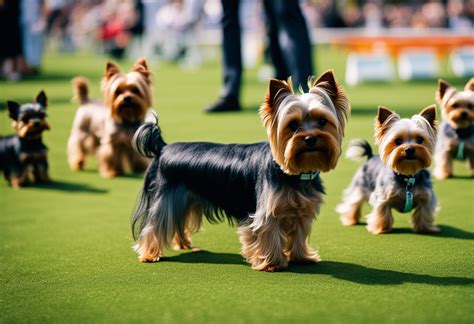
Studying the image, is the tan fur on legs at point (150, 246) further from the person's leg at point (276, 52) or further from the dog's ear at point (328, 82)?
the person's leg at point (276, 52)

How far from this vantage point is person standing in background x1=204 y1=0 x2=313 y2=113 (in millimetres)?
10383

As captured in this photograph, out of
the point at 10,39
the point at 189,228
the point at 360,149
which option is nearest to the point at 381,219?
the point at 360,149

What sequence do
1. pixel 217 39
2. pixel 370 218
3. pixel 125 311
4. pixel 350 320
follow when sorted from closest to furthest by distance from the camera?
pixel 350 320
pixel 125 311
pixel 370 218
pixel 217 39

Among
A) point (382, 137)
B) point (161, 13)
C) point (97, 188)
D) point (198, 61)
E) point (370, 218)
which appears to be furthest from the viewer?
point (161, 13)

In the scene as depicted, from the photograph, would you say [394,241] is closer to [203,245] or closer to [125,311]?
[203,245]

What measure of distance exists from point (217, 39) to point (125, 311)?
3208cm

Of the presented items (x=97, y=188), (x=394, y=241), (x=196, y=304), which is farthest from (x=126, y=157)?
(x=196, y=304)

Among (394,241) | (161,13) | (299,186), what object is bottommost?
(394,241)

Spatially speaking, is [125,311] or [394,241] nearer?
[125,311]

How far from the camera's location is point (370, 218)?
19.5 feet

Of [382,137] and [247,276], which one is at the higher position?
[382,137]

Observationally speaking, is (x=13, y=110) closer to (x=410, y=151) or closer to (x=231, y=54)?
(x=410, y=151)

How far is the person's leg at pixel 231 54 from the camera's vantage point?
11.4m

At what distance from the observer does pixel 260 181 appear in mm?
4895
